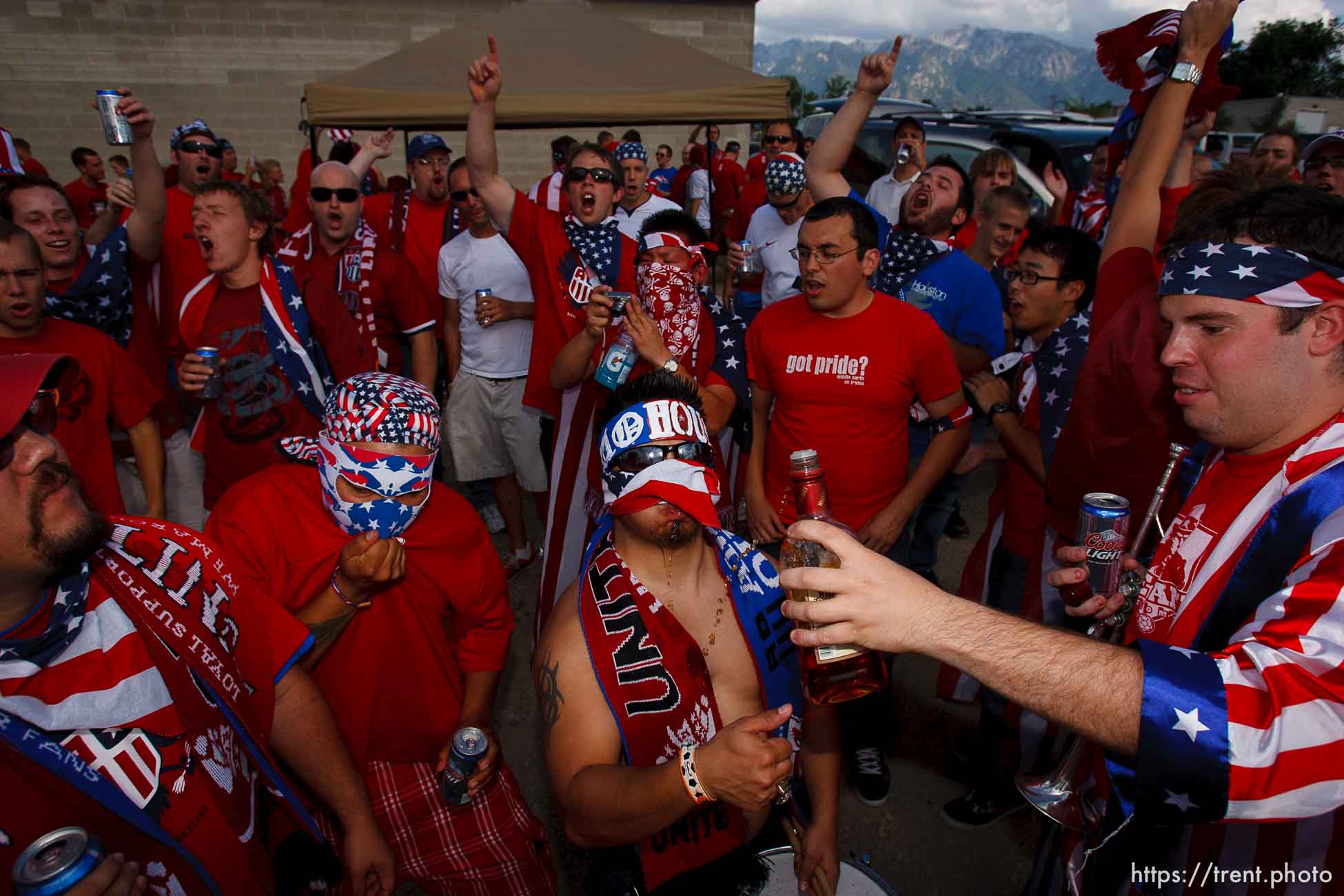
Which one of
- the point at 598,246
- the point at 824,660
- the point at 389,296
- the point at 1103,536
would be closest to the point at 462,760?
the point at 824,660

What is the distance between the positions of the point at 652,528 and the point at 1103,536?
126cm

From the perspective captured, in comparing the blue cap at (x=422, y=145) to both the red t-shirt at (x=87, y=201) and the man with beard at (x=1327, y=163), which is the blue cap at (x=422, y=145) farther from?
the red t-shirt at (x=87, y=201)

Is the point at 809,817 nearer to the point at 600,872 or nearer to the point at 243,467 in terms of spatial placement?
the point at 600,872

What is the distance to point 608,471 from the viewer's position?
243 centimetres

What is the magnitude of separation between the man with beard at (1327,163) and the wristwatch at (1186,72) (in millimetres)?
3475

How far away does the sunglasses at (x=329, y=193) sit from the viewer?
5285 mm

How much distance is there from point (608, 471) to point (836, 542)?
1.13 metres

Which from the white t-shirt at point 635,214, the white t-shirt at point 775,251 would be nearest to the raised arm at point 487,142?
the white t-shirt at point 635,214

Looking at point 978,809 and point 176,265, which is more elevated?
point 176,265

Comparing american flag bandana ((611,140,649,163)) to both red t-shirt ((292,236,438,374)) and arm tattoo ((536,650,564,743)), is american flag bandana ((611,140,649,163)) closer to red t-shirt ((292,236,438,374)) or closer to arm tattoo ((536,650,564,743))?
red t-shirt ((292,236,438,374))

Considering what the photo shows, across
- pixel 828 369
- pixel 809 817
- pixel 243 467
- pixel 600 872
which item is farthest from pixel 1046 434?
pixel 243 467

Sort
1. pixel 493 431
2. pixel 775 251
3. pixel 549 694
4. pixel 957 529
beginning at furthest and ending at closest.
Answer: pixel 957 529 → pixel 775 251 → pixel 493 431 → pixel 549 694

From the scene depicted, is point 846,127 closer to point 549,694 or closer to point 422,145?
point 549,694

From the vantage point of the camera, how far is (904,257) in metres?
5.05
